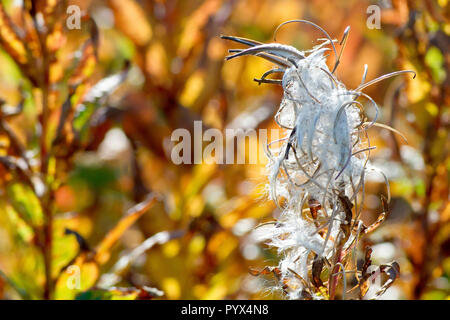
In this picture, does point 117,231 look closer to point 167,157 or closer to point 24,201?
point 24,201

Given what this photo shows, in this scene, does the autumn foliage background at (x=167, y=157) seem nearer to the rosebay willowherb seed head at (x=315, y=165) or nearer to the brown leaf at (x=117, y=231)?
the brown leaf at (x=117, y=231)

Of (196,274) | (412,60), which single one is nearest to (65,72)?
(196,274)

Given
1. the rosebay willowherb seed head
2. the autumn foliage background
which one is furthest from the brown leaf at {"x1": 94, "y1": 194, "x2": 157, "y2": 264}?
the rosebay willowherb seed head

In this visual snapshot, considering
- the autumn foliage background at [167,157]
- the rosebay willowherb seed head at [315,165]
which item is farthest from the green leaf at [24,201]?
the rosebay willowherb seed head at [315,165]

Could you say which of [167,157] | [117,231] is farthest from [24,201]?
[167,157]

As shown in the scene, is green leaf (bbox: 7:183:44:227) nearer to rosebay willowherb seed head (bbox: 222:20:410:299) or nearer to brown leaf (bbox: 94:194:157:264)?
brown leaf (bbox: 94:194:157:264)
